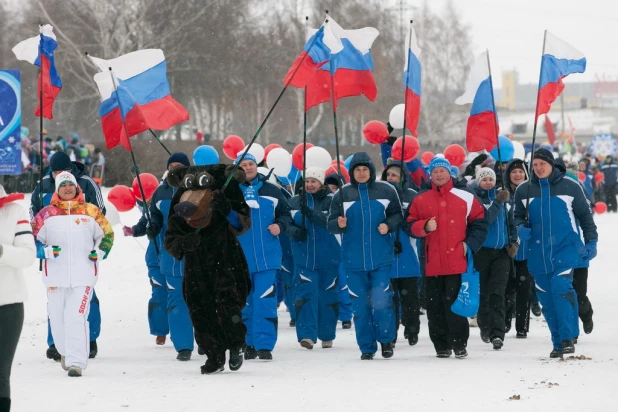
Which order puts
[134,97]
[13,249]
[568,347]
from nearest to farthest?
[13,249] < [568,347] < [134,97]

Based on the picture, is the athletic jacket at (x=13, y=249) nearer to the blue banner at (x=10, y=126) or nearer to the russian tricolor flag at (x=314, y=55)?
the russian tricolor flag at (x=314, y=55)

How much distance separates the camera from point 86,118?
4831 centimetres

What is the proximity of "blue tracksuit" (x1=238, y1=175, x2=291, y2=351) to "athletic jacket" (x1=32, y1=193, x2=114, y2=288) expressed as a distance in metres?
1.36

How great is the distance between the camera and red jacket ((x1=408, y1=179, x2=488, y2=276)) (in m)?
9.35

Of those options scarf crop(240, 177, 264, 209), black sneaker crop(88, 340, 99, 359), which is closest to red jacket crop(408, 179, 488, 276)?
scarf crop(240, 177, 264, 209)

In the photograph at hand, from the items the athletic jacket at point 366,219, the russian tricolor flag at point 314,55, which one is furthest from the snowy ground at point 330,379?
the russian tricolor flag at point 314,55

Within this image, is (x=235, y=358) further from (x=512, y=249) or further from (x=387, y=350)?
(x=512, y=249)

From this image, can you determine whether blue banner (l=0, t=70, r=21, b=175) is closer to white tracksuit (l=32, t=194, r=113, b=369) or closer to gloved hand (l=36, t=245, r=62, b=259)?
white tracksuit (l=32, t=194, r=113, b=369)

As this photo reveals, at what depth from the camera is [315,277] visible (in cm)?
1067

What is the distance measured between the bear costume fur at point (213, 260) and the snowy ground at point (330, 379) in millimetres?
286

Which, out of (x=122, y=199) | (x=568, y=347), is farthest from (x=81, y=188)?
(x=568, y=347)

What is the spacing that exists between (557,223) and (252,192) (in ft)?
8.33

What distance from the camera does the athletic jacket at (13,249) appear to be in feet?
20.2

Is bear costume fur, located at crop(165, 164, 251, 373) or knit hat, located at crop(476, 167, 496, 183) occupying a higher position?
knit hat, located at crop(476, 167, 496, 183)
